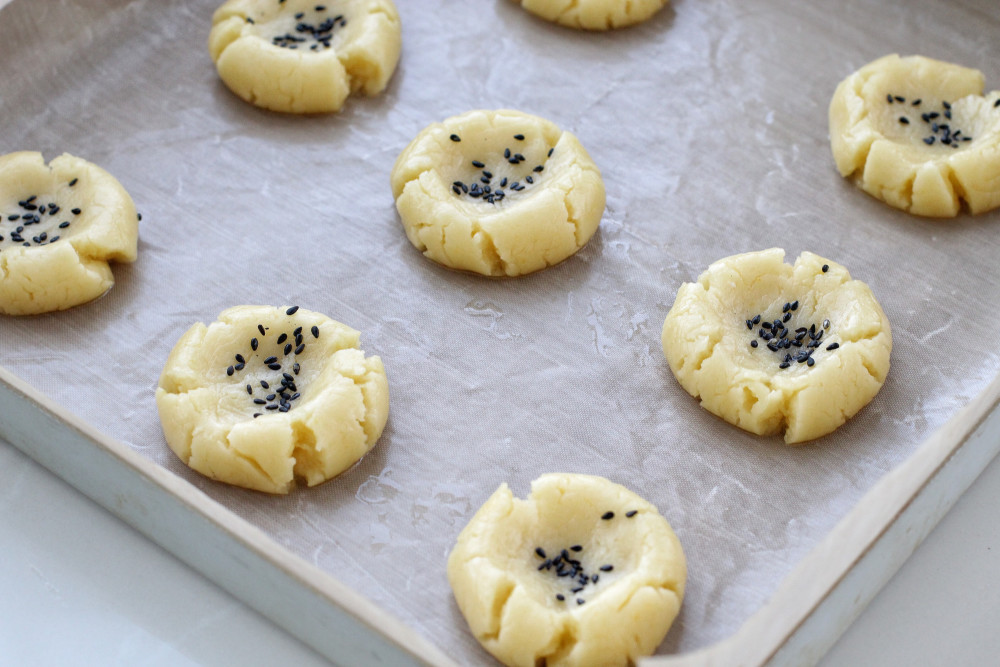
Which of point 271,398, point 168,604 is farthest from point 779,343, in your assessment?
point 168,604

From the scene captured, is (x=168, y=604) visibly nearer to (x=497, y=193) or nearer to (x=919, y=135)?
(x=497, y=193)

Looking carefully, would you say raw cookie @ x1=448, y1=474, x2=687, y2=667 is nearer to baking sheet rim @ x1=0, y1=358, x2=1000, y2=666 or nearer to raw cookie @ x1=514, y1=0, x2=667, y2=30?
baking sheet rim @ x1=0, y1=358, x2=1000, y2=666

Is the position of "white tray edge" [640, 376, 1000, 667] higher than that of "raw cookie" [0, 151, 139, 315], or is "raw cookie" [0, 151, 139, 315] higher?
"white tray edge" [640, 376, 1000, 667]

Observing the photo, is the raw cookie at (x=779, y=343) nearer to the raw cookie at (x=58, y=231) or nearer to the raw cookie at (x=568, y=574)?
the raw cookie at (x=568, y=574)

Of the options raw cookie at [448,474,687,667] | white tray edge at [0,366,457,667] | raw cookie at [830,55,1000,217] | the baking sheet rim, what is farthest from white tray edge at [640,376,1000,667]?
raw cookie at [830,55,1000,217]

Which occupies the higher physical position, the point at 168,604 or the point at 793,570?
the point at 793,570

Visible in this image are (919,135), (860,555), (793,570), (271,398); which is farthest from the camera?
(919,135)

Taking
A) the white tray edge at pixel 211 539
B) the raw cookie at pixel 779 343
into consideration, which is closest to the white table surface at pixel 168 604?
the white tray edge at pixel 211 539
